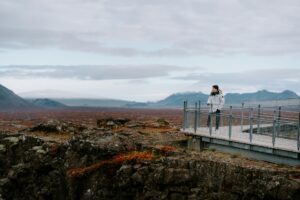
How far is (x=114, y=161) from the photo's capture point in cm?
2958

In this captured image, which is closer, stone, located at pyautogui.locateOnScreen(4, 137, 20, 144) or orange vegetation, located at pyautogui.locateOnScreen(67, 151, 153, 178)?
orange vegetation, located at pyautogui.locateOnScreen(67, 151, 153, 178)

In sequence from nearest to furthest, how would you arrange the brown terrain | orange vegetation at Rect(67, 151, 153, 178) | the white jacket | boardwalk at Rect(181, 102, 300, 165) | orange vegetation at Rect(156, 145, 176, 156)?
the brown terrain → boardwalk at Rect(181, 102, 300, 165) → orange vegetation at Rect(67, 151, 153, 178) → orange vegetation at Rect(156, 145, 176, 156) → the white jacket

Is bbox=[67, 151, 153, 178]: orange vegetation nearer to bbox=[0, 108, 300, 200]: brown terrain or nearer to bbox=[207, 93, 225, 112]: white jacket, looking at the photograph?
bbox=[0, 108, 300, 200]: brown terrain

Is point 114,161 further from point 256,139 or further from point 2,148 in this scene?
point 2,148

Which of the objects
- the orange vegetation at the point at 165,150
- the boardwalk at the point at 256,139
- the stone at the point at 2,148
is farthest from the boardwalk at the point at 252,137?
→ the stone at the point at 2,148

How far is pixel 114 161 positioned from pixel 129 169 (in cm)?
182

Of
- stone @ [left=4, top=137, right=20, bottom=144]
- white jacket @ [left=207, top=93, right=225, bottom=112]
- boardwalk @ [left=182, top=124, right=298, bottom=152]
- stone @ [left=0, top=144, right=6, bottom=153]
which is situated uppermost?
white jacket @ [left=207, top=93, right=225, bottom=112]

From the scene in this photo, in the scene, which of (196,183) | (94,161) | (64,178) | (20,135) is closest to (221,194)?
(196,183)

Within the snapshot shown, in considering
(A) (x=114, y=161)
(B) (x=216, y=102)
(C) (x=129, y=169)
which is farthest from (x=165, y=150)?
(B) (x=216, y=102)

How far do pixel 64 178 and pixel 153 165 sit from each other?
8.42 meters

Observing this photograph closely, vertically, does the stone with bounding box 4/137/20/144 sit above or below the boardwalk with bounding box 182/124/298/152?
below

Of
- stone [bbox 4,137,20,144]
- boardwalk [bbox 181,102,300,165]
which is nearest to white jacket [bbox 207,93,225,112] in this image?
boardwalk [bbox 181,102,300,165]

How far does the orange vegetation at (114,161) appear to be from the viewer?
94.6 feet

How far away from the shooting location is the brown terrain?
2436cm
